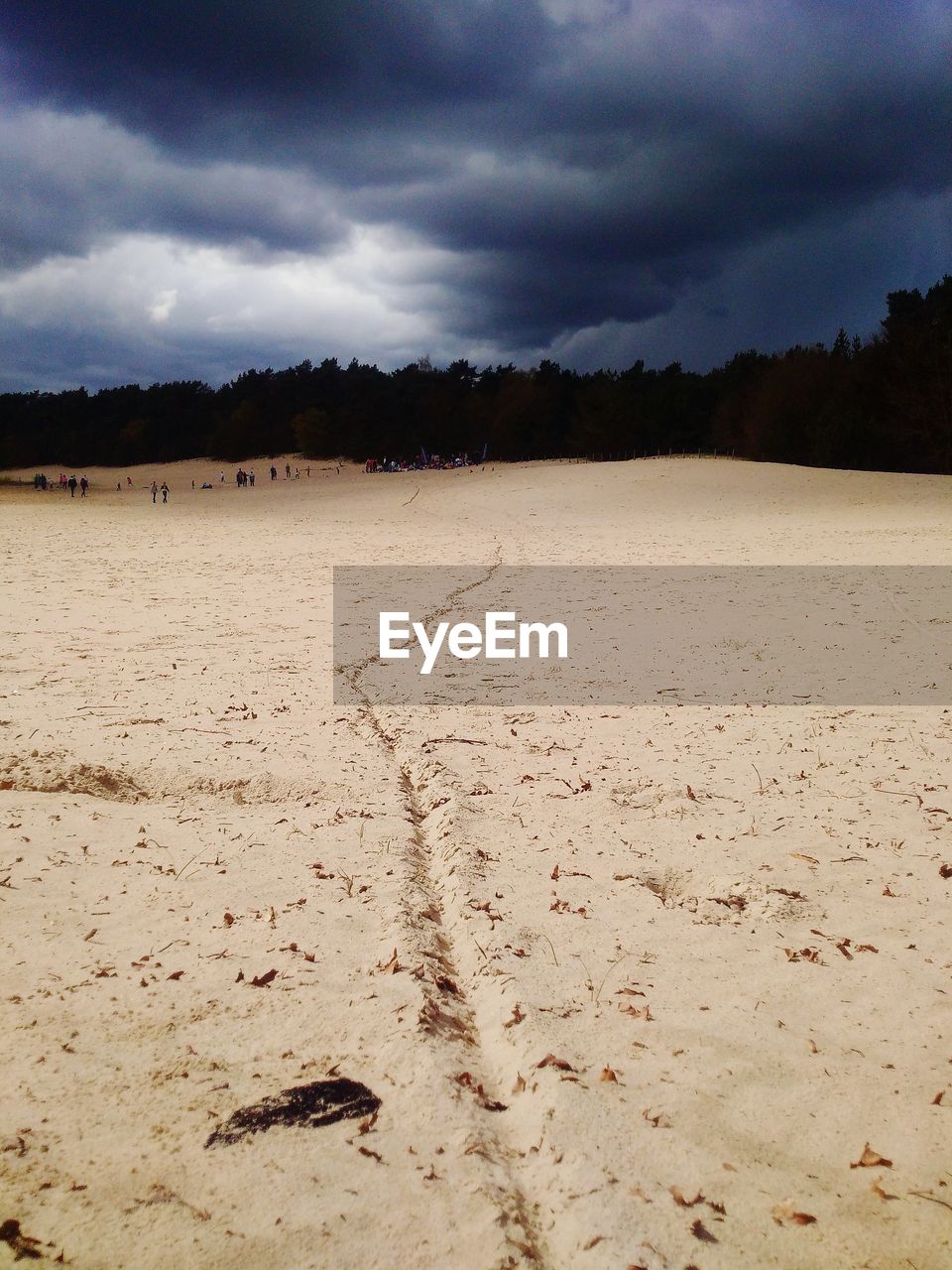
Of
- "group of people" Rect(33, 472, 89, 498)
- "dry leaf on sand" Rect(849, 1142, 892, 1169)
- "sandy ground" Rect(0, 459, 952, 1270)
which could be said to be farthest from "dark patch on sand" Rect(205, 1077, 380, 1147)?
"group of people" Rect(33, 472, 89, 498)

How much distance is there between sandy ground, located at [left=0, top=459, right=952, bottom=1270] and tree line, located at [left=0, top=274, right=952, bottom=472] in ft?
118

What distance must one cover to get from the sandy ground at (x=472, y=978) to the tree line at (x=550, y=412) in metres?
36.0

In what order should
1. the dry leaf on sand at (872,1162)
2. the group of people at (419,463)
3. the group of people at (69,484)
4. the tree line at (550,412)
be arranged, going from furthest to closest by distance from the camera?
1. the group of people at (419,463)
2. the group of people at (69,484)
3. the tree line at (550,412)
4. the dry leaf on sand at (872,1162)

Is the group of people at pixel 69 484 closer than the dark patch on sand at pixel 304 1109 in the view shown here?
No

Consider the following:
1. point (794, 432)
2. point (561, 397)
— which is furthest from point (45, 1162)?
point (561, 397)

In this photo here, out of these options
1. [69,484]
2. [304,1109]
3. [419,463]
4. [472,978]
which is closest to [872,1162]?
[472,978]

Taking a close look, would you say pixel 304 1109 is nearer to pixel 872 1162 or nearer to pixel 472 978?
pixel 472 978

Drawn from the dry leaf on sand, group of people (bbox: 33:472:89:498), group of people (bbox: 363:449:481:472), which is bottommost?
the dry leaf on sand

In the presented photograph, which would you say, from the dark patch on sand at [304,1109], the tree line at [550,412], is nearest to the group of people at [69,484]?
the tree line at [550,412]

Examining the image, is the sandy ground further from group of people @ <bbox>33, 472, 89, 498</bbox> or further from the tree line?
group of people @ <bbox>33, 472, 89, 498</bbox>

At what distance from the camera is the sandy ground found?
86.4 inches

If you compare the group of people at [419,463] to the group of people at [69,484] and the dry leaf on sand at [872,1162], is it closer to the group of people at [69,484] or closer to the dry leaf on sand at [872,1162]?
the group of people at [69,484]

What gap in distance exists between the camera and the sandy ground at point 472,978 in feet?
7.20

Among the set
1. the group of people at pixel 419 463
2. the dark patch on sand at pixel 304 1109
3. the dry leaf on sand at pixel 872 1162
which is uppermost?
the group of people at pixel 419 463
